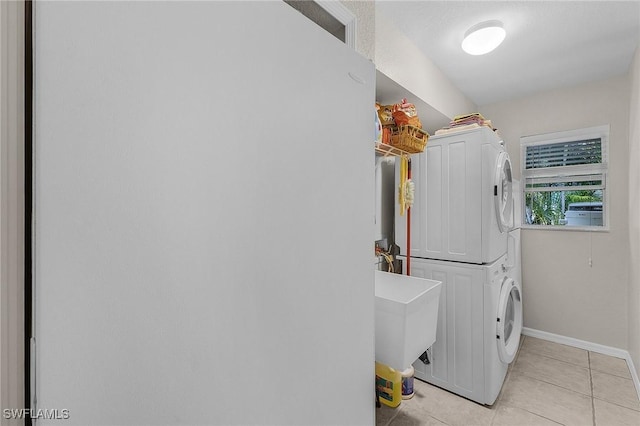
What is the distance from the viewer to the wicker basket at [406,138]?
5.59 feet

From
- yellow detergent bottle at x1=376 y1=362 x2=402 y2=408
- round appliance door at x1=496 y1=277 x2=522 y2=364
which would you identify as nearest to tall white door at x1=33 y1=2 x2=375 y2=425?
yellow detergent bottle at x1=376 y1=362 x2=402 y2=408

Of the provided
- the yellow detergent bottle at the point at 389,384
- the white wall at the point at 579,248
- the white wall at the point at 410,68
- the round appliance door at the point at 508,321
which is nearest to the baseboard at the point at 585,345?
the white wall at the point at 579,248

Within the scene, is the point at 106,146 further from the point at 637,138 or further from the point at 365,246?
the point at 637,138

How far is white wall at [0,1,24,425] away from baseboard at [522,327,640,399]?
339 cm

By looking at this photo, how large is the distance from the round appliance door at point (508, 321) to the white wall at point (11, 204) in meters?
2.23

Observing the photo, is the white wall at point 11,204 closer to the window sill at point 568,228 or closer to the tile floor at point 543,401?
the tile floor at point 543,401

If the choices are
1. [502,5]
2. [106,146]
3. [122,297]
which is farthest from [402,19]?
[122,297]

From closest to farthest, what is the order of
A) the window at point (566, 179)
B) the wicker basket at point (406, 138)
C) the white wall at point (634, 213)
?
the wicker basket at point (406, 138)
the white wall at point (634, 213)
the window at point (566, 179)

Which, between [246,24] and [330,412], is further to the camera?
[330,412]

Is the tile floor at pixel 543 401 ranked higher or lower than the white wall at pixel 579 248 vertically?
lower

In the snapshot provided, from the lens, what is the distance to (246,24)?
545 mm

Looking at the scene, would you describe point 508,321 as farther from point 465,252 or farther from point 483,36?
point 483,36

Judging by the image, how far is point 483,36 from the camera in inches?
70.2

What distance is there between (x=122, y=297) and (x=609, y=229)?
11.6 feet
